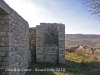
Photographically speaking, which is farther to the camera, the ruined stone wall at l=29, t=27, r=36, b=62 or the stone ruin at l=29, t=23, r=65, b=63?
the ruined stone wall at l=29, t=27, r=36, b=62

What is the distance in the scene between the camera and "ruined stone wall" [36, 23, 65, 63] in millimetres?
13383

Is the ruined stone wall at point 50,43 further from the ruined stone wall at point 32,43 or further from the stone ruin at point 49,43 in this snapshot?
the ruined stone wall at point 32,43

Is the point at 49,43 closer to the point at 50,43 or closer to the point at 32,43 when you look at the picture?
the point at 50,43

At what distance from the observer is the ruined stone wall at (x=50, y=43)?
527 inches

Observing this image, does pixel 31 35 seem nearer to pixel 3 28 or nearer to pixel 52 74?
pixel 52 74

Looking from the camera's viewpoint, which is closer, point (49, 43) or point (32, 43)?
point (49, 43)

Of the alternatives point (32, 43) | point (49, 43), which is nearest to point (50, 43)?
point (49, 43)

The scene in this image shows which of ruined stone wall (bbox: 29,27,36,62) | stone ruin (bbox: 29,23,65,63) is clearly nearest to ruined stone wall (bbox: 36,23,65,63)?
stone ruin (bbox: 29,23,65,63)

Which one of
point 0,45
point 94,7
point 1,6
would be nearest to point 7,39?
point 0,45

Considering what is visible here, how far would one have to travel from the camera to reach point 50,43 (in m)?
13.5

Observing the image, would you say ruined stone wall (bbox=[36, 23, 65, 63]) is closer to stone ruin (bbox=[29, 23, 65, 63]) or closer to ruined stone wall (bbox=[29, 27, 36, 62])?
stone ruin (bbox=[29, 23, 65, 63])

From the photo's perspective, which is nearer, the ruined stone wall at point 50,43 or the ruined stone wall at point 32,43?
the ruined stone wall at point 50,43

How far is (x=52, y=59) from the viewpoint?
44.0ft

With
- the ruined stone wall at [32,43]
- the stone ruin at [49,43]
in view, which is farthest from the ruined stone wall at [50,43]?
the ruined stone wall at [32,43]
